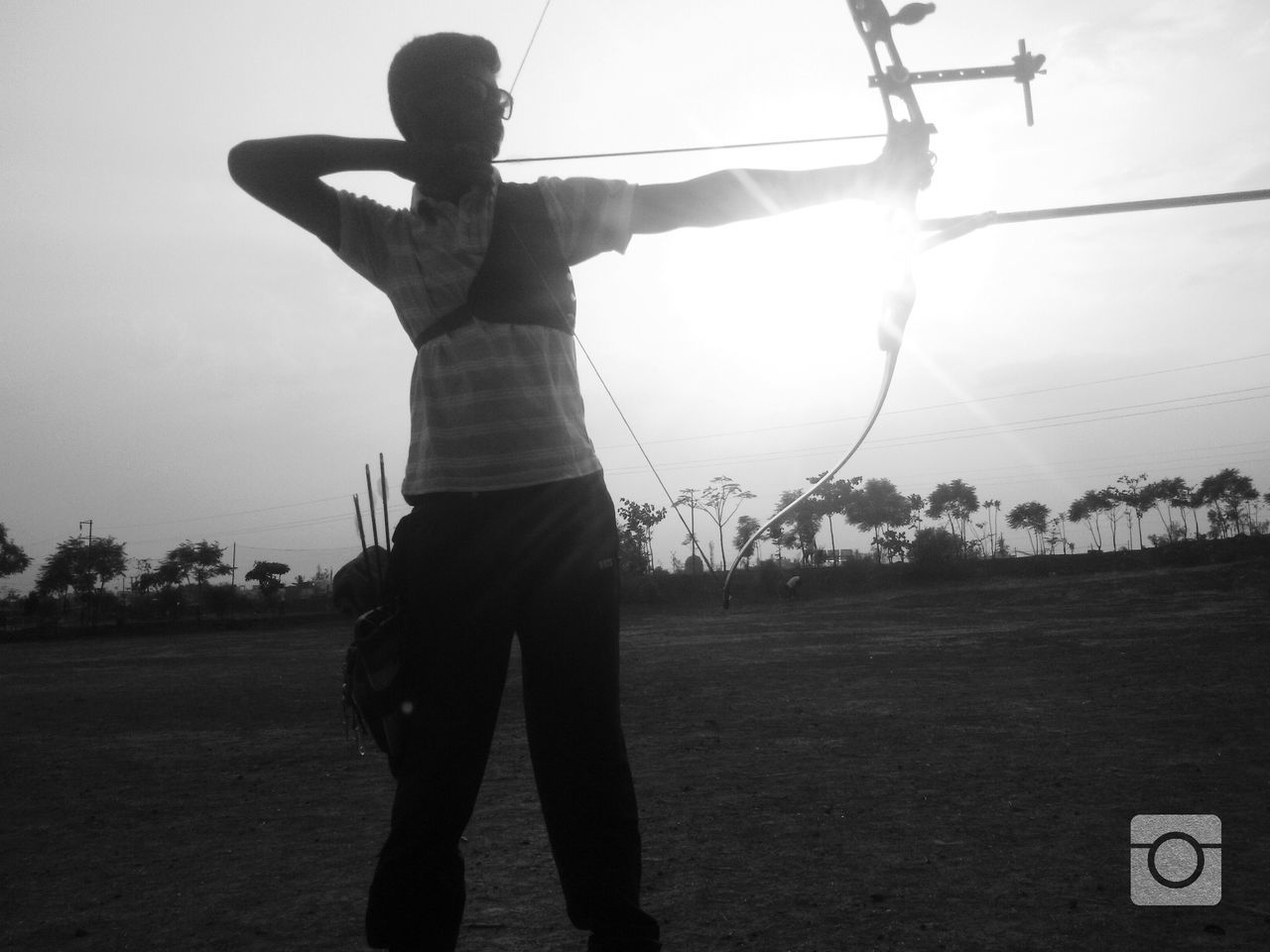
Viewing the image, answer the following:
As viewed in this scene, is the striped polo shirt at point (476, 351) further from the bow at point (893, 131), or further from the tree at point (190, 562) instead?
the tree at point (190, 562)

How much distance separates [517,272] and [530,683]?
0.74m

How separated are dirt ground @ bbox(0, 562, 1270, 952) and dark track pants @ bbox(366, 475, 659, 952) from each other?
96 centimetres

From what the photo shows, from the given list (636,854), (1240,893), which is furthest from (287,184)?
(1240,893)

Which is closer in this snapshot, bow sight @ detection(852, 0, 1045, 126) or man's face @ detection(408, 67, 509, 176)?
man's face @ detection(408, 67, 509, 176)

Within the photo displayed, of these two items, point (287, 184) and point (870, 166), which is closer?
point (287, 184)

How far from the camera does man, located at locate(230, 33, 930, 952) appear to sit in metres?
1.66

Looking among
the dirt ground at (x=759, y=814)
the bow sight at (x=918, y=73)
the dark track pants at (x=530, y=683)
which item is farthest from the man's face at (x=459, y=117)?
the dirt ground at (x=759, y=814)

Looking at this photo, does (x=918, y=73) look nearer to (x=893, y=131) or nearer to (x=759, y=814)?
(x=893, y=131)

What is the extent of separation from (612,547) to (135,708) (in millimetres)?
10040

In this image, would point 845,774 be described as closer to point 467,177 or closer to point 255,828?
point 255,828

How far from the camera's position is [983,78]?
2562mm

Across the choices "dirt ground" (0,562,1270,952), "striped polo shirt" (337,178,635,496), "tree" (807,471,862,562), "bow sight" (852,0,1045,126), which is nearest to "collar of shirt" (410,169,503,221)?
"striped polo shirt" (337,178,635,496)

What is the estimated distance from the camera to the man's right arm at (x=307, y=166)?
1.76 m

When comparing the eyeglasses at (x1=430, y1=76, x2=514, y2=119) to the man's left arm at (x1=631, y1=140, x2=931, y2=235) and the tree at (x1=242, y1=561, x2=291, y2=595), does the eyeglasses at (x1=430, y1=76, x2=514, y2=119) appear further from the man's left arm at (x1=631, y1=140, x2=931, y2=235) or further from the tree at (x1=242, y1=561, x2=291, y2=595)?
the tree at (x1=242, y1=561, x2=291, y2=595)
